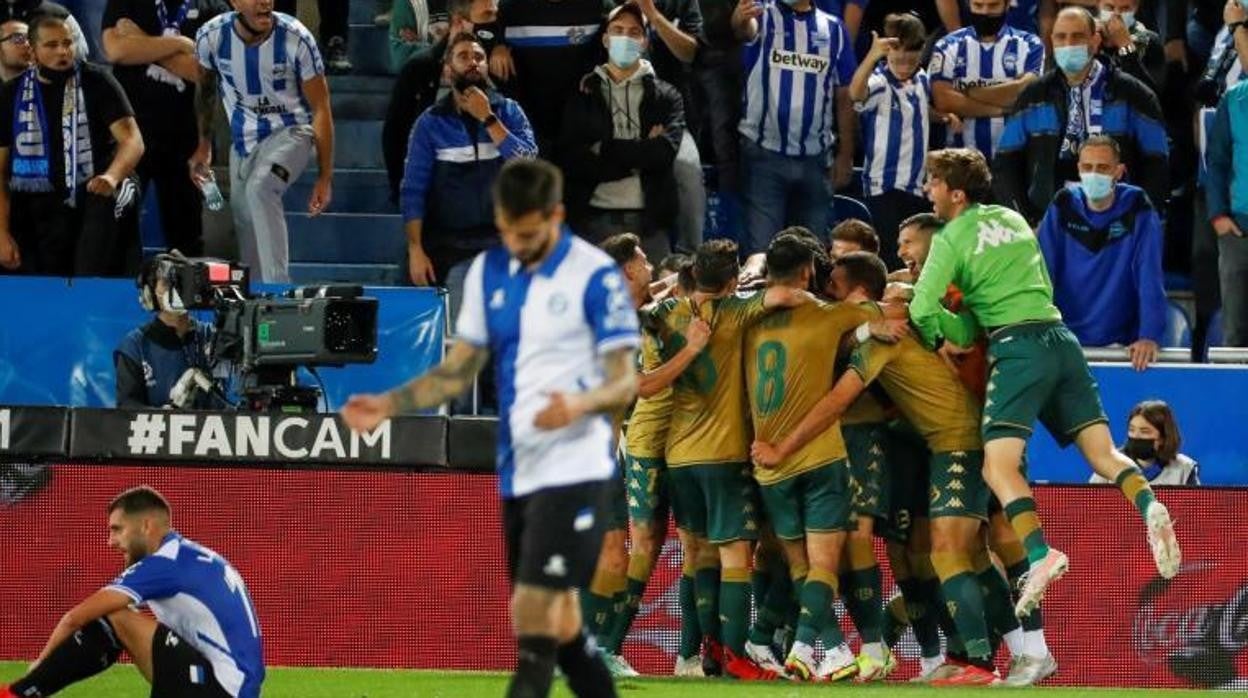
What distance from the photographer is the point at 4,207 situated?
14430 mm

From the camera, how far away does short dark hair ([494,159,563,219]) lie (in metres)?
7.94

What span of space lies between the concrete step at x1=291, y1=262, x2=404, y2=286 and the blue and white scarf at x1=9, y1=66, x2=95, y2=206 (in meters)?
1.87

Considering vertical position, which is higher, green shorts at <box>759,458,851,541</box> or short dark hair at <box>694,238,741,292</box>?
short dark hair at <box>694,238,741,292</box>

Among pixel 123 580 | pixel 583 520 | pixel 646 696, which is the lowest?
pixel 646 696

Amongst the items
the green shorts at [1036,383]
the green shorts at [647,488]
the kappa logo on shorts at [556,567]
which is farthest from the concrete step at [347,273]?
the kappa logo on shorts at [556,567]

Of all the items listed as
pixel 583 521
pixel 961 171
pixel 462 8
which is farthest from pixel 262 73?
pixel 583 521

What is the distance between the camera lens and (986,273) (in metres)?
11.0

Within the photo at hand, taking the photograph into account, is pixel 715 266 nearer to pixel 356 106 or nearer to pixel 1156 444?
pixel 1156 444

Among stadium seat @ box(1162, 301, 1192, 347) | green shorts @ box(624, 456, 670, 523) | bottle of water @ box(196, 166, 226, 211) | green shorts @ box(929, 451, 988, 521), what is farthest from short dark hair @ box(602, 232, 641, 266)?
stadium seat @ box(1162, 301, 1192, 347)

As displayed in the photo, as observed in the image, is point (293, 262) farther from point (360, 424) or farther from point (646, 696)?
point (360, 424)

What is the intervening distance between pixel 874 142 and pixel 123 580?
6.86m

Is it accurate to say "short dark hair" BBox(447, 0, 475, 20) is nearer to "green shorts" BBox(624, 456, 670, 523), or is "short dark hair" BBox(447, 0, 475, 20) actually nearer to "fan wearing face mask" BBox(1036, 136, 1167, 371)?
"fan wearing face mask" BBox(1036, 136, 1167, 371)

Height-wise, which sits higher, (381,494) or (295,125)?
(295,125)

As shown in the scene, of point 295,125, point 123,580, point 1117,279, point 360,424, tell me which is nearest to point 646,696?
point 123,580
